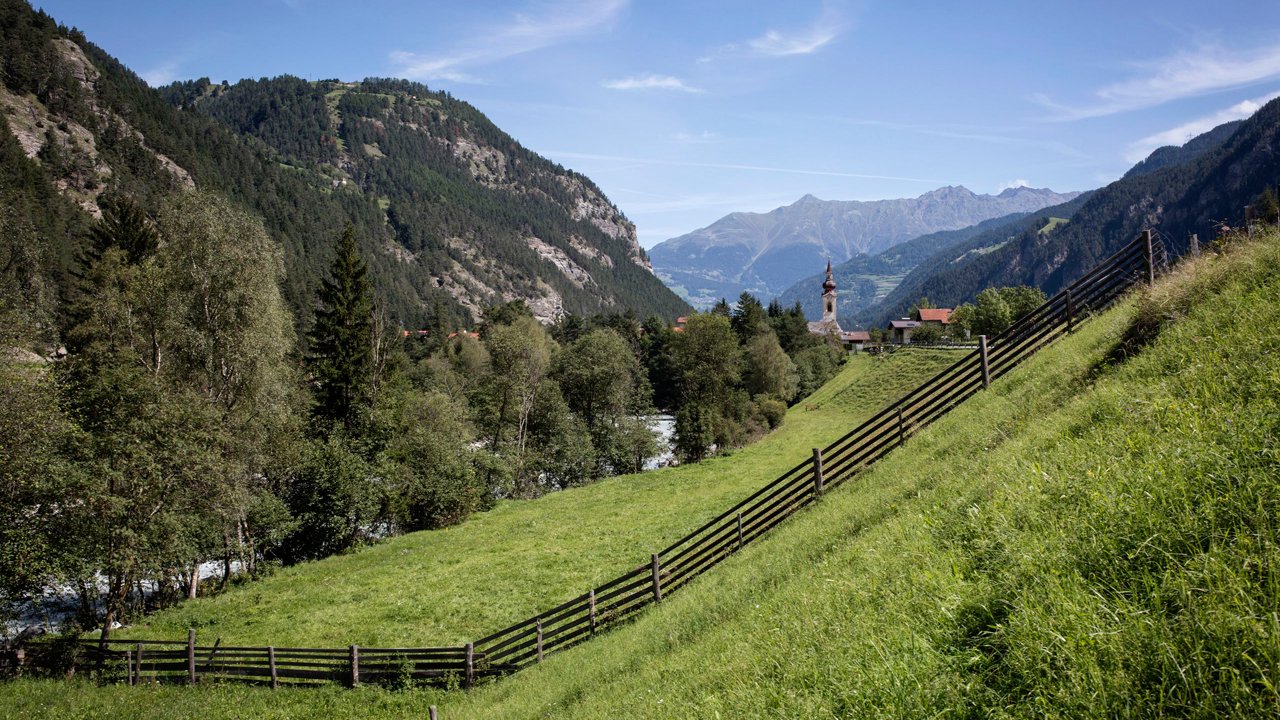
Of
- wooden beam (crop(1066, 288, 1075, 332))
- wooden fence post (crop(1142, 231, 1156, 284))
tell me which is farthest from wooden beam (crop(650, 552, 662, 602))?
wooden fence post (crop(1142, 231, 1156, 284))

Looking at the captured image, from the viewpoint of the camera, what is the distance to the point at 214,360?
85.6ft

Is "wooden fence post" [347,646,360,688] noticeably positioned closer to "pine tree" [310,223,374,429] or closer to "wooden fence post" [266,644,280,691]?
"wooden fence post" [266,644,280,691]

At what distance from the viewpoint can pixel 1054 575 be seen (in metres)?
4.81

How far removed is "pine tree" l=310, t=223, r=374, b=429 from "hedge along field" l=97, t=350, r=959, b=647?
9.03m

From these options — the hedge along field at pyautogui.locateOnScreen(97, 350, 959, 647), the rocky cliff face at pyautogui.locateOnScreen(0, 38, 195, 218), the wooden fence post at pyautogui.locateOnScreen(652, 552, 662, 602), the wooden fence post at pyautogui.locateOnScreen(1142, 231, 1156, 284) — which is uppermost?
the rocky cliff face at pyautogui.locateOnScreen(0, 38, 195, 218)

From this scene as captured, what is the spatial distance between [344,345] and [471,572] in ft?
57.3

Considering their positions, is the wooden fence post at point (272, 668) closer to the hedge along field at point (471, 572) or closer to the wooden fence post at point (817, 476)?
the hedge along field at point (471, 572)

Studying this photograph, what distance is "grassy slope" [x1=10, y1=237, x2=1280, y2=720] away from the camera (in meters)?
3.81

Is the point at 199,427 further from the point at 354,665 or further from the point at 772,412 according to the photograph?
the point at 772,412

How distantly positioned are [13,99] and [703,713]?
170714 mm

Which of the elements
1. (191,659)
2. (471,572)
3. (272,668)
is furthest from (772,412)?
(191,659)

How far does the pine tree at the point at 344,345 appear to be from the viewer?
112 ft

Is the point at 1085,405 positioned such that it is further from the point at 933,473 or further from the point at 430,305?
the point at 430,305

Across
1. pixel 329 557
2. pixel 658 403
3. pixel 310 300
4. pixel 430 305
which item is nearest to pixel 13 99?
pixel 310 300
